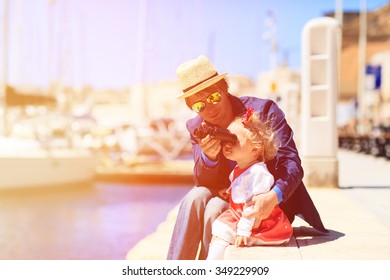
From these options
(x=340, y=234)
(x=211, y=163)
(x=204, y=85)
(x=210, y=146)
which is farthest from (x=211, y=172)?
(x=340, y=234)

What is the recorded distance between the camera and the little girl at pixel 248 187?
10.7 feet

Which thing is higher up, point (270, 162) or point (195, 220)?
point (270, 162)

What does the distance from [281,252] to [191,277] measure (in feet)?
1.86

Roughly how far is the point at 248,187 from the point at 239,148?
0.56 ft

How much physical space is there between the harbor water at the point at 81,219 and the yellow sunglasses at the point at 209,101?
14.2 feet

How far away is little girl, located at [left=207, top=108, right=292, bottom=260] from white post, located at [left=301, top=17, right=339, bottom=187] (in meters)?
3.21

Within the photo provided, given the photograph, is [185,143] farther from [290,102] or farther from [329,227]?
[329,227]

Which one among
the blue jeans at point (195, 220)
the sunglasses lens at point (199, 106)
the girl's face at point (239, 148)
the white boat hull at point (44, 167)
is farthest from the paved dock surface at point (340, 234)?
the white boat hull at point (44, 167)

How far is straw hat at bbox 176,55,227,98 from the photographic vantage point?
11.1 feet

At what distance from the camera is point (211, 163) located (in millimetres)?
3359

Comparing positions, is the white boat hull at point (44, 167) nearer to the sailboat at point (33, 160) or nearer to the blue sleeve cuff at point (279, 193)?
the sailboat at point (33, 160)

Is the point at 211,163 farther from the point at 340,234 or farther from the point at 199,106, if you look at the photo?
the point at 340,234

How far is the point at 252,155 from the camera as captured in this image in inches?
132

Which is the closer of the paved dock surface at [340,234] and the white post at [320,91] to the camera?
the paved dock surface at [340,234]
